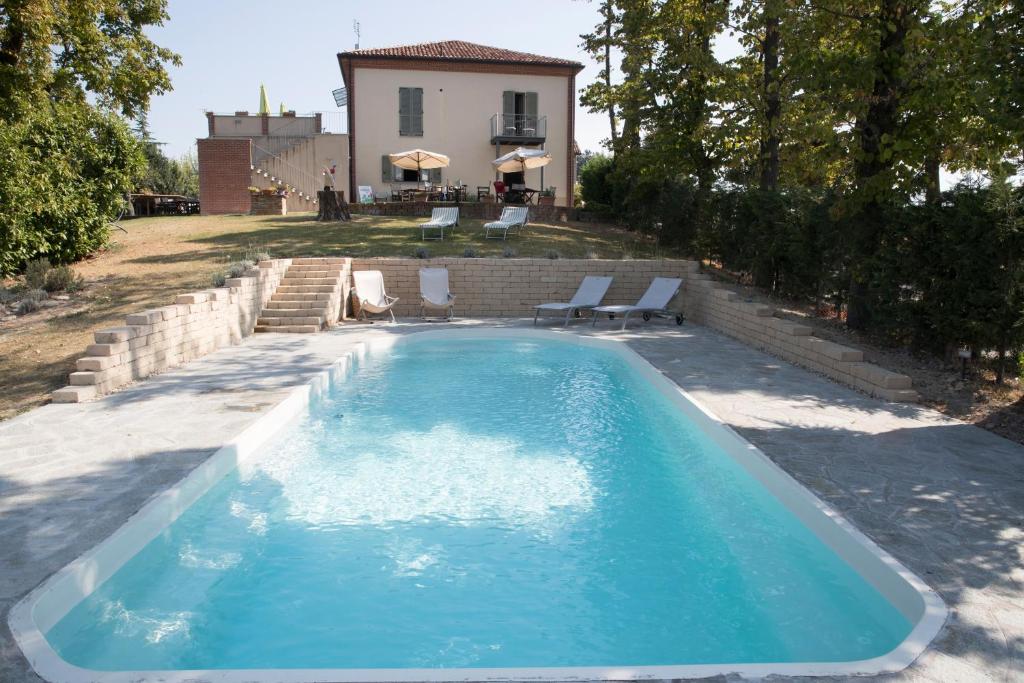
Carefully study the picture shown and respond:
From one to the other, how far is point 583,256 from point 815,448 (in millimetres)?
10287

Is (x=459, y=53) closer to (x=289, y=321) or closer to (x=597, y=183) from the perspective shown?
(x=597, y=183)

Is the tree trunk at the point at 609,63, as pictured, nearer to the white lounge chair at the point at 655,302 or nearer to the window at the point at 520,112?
the window at the point at 520,112

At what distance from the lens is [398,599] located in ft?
13.3

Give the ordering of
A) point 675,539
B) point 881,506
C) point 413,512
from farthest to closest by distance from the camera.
A: point 413,512
point 675,539
point 881,506

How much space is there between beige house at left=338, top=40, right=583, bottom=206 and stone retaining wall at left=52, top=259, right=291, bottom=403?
692 inches

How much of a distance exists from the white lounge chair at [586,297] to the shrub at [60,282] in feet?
25.4

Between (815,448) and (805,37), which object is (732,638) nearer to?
(815,448)

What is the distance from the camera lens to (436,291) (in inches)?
537

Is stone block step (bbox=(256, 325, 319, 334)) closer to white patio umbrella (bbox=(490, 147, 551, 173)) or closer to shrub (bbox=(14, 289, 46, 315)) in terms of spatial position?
shrub (bbox=(14, 289, 46, 315))

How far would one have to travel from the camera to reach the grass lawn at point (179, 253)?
8.80 meters

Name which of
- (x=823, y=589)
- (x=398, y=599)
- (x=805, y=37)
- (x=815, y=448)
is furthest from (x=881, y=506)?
(x=805, y=37)

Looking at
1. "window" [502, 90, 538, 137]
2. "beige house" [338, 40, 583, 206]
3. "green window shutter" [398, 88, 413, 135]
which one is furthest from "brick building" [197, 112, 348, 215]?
"window" [502, 90, 538, 137]

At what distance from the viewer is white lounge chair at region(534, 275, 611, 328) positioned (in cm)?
1304

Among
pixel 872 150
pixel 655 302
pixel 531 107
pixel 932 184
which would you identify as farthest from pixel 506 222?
pixel 531 107
